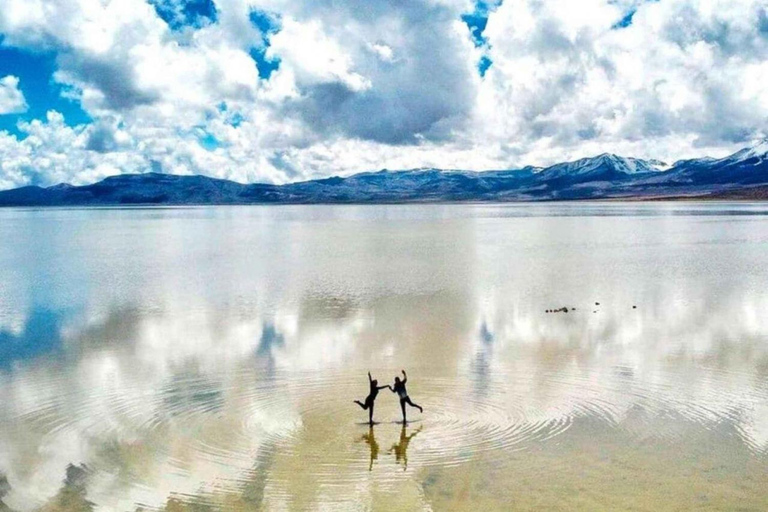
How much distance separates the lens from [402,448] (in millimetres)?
18297

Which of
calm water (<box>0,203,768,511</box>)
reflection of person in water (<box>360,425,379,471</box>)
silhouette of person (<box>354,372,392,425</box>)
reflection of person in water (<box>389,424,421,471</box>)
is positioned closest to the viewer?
calm water (<box>0,203,768,511</box>)

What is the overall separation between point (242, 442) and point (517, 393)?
28.6 ft

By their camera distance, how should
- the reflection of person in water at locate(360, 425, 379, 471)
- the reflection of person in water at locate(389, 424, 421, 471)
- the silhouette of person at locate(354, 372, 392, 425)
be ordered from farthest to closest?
the silhouette of person at locate(354, 372, 392, 425) < the reflection of person in water at locate(360, 425, 379, 471) < the reflection of person in water at locate(389, 424, 421, 471)

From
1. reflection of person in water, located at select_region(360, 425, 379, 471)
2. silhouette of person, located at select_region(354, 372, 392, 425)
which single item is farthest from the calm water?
silhouette of person, located at select_region(354, 372, 392, 425)

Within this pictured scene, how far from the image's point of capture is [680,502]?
15.1 m

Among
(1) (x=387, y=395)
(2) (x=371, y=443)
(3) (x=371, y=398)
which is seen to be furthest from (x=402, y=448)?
(1) (x=387, y=395)

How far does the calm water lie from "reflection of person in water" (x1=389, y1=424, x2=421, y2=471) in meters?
0.07

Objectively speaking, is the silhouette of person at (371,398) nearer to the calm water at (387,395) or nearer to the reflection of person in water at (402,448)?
the calm water at (387,395)

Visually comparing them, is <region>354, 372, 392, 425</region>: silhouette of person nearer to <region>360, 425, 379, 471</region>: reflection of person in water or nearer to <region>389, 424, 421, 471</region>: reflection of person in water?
<region>360, 425, 379, 471</region>: reflection of person in water

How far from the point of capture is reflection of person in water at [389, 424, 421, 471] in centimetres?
1762

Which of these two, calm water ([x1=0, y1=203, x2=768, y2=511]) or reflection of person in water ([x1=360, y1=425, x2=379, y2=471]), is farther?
reflection of person in water ([x1=360, y1=425, x2=379, y2=471])

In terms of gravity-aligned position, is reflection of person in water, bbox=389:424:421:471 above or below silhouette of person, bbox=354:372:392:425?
below

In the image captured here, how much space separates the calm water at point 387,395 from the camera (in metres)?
16.1

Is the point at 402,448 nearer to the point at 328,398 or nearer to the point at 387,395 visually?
the point at 387,395
